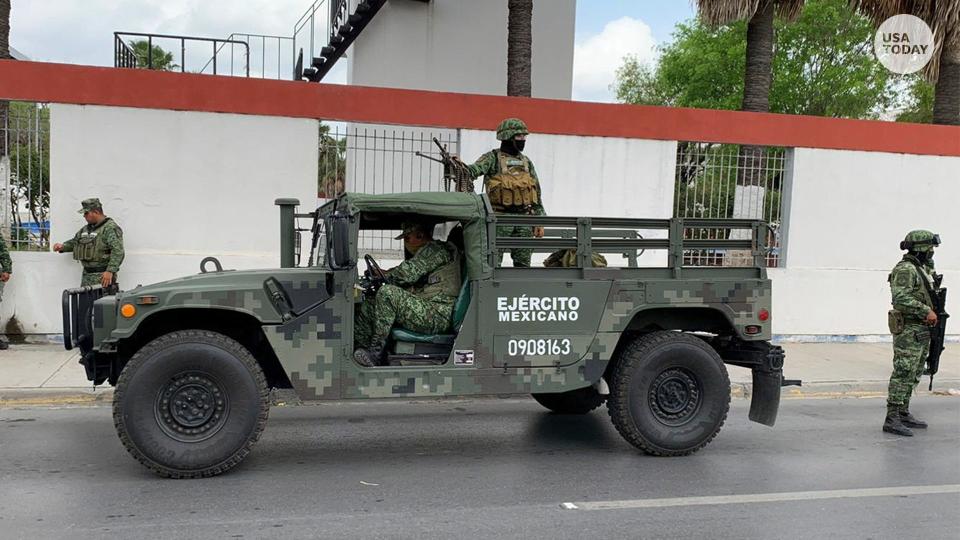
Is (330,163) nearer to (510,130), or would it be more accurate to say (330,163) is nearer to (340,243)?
(510,130)

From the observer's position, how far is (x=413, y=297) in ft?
17.0

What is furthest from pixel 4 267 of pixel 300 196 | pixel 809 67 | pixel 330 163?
pixel 809 67

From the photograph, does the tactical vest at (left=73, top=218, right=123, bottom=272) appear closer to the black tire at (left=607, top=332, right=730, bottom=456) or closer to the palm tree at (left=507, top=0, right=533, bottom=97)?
the palm tree at (left=507, top=0, right=533, bottom=97)

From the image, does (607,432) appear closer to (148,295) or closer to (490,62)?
(148,295)

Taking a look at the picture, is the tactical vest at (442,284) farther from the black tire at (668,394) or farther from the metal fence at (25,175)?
the metal fence at (25,175)

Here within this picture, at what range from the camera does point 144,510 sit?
4262mm

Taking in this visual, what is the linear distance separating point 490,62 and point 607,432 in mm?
11665

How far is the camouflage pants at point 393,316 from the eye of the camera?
5.08 m

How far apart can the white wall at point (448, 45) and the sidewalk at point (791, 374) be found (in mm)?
8642

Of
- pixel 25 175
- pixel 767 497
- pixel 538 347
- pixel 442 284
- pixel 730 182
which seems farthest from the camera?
pixel 730 182

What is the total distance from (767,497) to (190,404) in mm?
3612

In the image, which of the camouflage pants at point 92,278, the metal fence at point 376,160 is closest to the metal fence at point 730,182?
the metal fence at point 376,160

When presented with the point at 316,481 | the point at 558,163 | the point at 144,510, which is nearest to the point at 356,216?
the point at 316,481

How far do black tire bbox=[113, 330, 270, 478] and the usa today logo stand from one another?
40.6 ft
